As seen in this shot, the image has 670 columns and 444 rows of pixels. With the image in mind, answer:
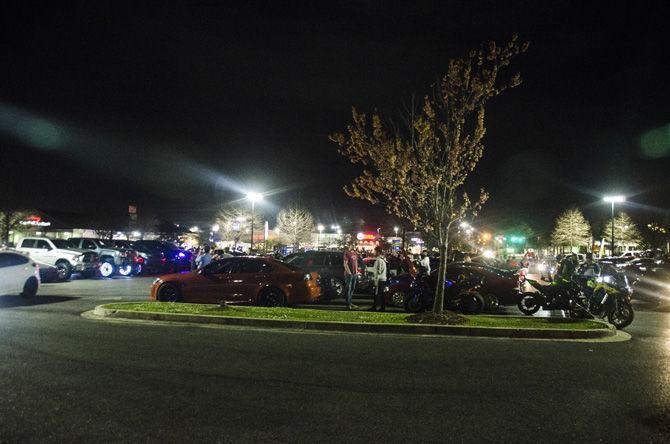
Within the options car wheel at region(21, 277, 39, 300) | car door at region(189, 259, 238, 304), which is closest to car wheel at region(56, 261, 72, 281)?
car wheel at region(21, 277, 39, 300)

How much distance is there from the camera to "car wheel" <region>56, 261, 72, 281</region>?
23.8 meters

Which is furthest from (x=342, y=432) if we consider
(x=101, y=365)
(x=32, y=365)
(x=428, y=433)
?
(x=32, y=365)

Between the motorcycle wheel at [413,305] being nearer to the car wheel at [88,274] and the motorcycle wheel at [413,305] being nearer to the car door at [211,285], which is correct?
the car door at [211,285]

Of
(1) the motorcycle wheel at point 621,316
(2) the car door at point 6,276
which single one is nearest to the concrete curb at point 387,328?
(1) the motorcycle wheel at point 621,316

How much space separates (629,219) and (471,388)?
243 ft

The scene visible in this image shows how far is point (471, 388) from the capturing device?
6.75 m

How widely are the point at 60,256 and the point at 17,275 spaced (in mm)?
9464

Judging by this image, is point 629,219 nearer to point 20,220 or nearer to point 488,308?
point 488,308

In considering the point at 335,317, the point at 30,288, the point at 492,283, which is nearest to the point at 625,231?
the point at 492,283

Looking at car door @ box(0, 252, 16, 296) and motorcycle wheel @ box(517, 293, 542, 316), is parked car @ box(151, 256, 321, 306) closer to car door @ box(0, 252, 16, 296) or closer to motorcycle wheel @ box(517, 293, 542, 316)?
car door @ box(0, 252, 16, 296)

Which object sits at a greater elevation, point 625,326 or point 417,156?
point 417,156

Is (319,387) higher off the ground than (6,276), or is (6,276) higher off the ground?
(6,276)

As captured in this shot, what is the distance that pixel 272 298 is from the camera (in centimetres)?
1492

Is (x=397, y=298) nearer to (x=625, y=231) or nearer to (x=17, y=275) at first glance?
(x=17, y=275)
